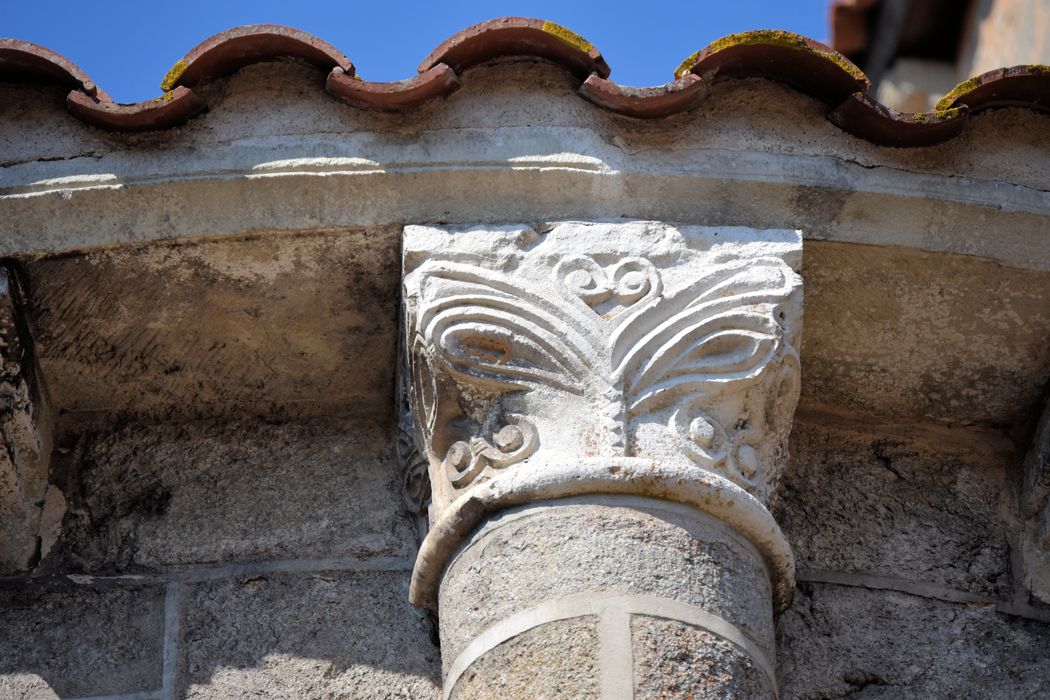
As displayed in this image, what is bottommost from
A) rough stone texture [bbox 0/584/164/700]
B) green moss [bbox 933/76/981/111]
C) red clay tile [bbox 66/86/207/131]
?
rough stone texture [bbox 0/584/164/700]

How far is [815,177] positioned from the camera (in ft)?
10.1

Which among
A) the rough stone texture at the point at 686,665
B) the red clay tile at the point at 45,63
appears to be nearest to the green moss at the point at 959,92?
the rough stone texture at the point at 686,665

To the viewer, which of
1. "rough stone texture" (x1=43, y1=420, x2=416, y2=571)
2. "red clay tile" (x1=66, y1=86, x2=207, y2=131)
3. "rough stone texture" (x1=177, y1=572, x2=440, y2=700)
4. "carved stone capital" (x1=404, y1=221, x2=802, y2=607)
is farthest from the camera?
"rough stone texture" (x1=43, y1=420, x2=416, y2=571)

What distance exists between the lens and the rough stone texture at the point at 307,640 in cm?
291

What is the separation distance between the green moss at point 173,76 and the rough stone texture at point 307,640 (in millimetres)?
926

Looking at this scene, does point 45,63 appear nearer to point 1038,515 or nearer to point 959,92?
point 959,92

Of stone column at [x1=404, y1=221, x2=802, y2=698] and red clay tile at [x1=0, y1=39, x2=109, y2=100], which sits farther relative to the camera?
red clay tile at [x1=0, y1=39, x2=109, y2=100]

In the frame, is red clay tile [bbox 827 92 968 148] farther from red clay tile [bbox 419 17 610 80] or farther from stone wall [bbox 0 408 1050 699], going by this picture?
stone wall [bbox 0 408 1050 699]

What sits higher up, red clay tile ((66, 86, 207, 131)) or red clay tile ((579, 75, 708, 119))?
red clay tile ((579, 75, 708, 119))

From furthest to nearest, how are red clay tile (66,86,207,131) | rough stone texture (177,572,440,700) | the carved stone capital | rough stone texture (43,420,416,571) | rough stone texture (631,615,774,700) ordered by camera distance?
rough stone texture (43,420,416,571) → red clay tile (66,86,207,131) → rough stone texture (177,572,440,700) → the carved stone capital → rough stone texture (631,615,774,700)

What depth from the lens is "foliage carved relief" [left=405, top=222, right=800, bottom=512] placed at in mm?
2758

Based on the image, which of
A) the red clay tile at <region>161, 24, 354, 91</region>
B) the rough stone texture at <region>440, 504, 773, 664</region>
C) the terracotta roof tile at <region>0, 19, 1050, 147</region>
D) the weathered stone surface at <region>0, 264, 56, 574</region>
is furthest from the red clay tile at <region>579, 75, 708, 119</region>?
the weathered stone surface at <region>0, 264, 56, 574</region>

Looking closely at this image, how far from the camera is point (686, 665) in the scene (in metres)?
2.46

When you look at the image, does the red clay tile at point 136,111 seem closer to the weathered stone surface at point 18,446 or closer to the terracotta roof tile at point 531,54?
the terracotta roof tile at point 531,54
